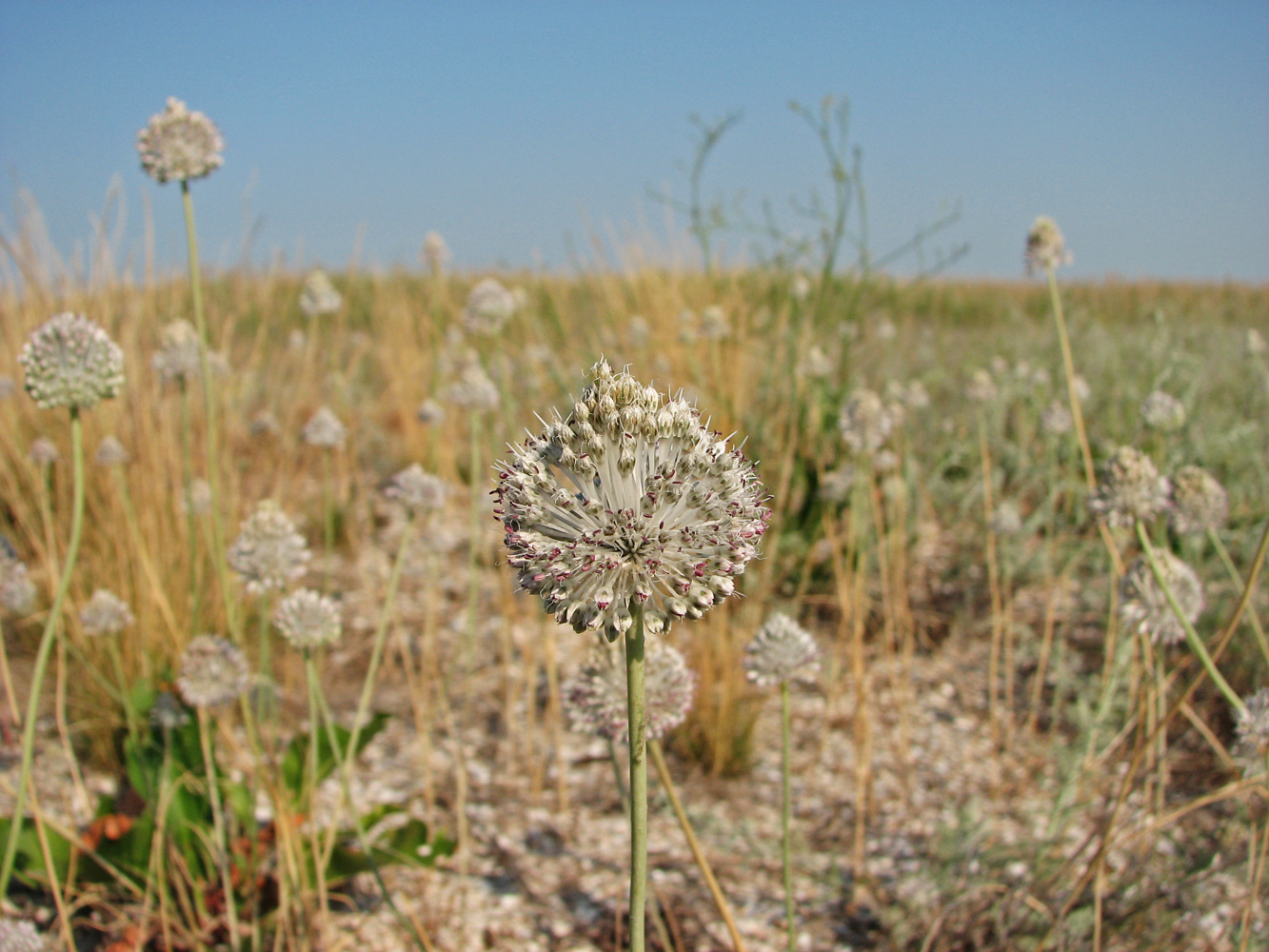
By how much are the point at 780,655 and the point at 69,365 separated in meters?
1.39

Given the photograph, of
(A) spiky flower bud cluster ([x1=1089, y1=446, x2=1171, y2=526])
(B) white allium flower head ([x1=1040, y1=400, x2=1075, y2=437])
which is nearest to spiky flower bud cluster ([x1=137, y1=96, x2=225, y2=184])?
(A) spiky flower bud cluster ([x1=1089, y1=446, x2=1171, y2=526])

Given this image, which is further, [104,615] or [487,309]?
[487,309]

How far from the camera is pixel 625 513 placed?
916mm

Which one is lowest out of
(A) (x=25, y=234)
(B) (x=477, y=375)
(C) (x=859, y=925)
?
(C) (x=859, y=925)

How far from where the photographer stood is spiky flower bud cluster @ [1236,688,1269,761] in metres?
1.45

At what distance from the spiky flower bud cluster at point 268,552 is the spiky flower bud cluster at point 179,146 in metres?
0.76

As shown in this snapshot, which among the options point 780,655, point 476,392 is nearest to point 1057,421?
point 476,392

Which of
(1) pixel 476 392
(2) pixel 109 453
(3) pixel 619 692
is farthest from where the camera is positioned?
(1) pixel 476 392

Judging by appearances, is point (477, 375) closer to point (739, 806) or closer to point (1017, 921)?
point (739, 806)

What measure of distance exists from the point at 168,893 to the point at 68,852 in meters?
0.24

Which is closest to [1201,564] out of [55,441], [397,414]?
[55,441]

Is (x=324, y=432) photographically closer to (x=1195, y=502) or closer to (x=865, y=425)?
(x=865, y=425)

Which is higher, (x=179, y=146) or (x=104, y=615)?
(x=179, y=146)

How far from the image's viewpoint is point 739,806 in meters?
2.53
